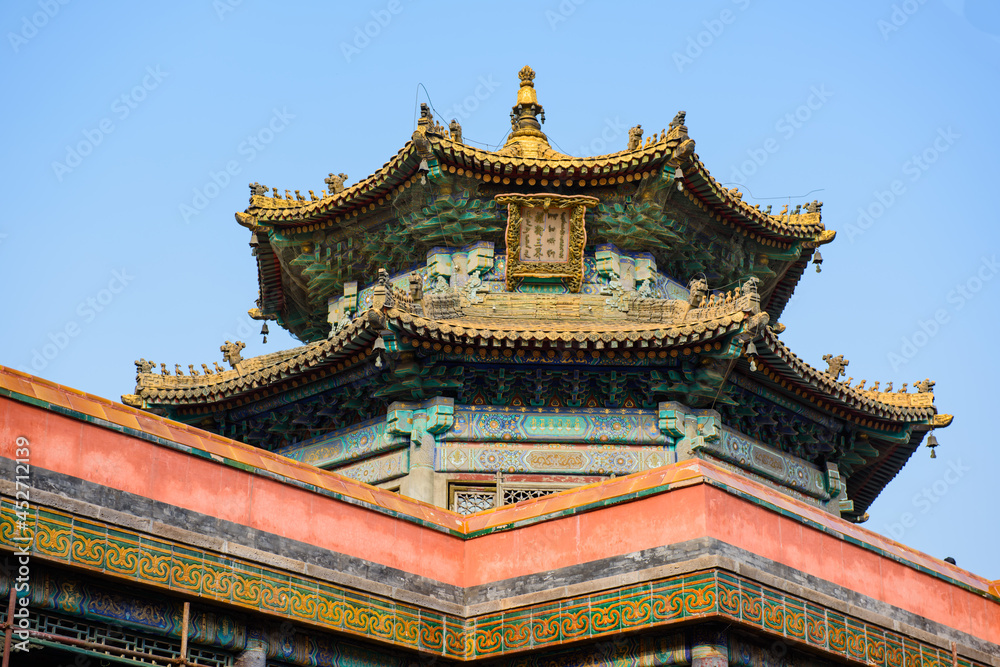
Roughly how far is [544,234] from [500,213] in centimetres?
65

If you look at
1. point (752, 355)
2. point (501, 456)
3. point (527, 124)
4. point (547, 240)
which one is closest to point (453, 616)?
point (501, 456)

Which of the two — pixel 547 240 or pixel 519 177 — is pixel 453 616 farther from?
pixel 519 177

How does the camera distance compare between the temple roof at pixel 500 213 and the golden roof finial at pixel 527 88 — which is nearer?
the temple roof at pixel 500 213

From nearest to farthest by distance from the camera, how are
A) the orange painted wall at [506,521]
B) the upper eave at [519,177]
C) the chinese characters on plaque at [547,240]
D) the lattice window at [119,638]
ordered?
the lattice window at [119,638] < the orange painted wall at [506,521] < the upper eave at [519,177] < the chinese characters on plaque at [547,240]

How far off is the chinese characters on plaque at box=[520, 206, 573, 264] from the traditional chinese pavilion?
0.11 feet

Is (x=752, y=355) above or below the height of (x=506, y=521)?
above

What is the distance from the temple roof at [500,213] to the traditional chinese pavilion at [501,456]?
4 cm

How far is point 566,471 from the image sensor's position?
48.6 feet

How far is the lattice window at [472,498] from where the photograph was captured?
573 inches

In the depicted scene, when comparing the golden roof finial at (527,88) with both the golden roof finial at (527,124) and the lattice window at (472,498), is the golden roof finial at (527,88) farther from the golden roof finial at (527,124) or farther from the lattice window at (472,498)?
the lattice window at (472,498)

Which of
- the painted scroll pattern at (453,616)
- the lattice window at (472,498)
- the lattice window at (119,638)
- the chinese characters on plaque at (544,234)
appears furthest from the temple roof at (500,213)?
the lattice window at (119,638)

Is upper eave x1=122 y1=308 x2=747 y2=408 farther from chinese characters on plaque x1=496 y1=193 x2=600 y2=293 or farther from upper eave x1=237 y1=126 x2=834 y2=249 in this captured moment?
upper eave x1=237 y1=126 x2=834 y2=249

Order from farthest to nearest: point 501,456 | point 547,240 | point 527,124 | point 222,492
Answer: point 527,124 → point 547,240 → point 501,456 → point 222,492

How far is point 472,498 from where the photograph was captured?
48.0 feet
